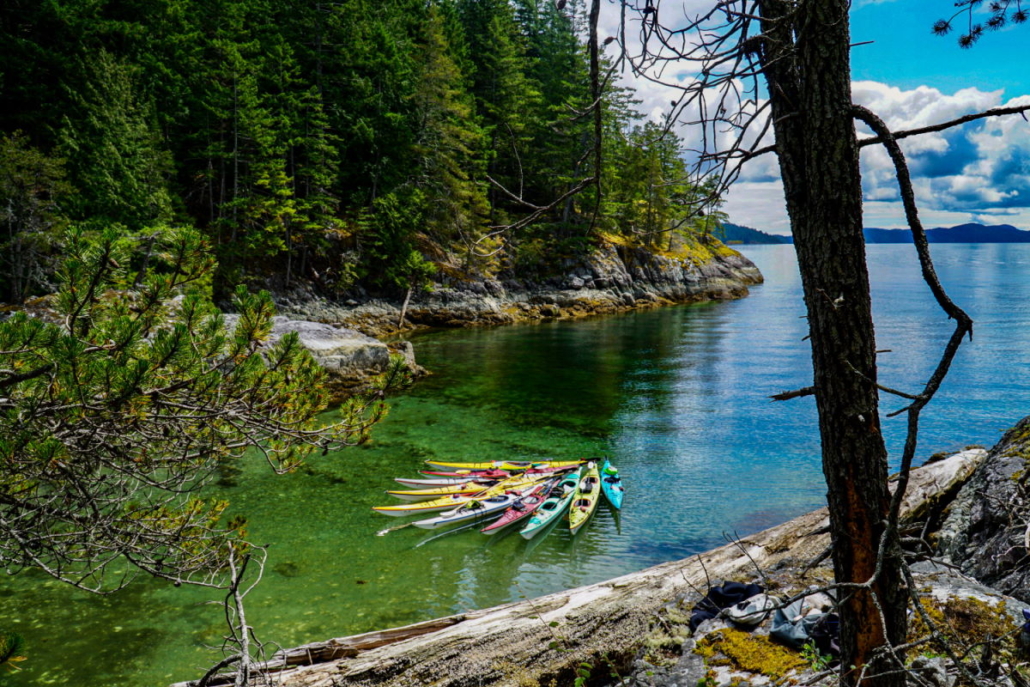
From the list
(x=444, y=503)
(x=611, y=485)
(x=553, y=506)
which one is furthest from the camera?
(x=611, y=485)

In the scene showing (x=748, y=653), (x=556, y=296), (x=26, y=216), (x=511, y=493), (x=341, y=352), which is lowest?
(x=511, y=493)

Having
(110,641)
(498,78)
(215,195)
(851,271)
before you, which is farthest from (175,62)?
(851,271)

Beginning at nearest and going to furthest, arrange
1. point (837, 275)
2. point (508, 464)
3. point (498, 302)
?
1. point (837, 275)
2. point (508, 464)
3. point (498, 302)

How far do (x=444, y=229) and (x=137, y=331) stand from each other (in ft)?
114

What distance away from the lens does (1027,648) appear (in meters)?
3.63

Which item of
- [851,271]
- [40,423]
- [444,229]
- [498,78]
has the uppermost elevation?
[498,78]

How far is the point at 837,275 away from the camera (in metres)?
2.64

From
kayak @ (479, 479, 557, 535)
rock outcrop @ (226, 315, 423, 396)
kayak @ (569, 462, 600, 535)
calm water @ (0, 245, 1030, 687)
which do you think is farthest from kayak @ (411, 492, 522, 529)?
rock outcrop @ (226, 315, 423, 396)

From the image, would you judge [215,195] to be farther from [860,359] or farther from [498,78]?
[860,359]

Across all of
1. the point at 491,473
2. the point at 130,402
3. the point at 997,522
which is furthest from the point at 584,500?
the point at 130,402

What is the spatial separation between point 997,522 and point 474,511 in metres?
7.41

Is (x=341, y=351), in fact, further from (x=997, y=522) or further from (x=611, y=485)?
(x=997, y=522)

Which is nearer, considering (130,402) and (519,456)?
(130,402)

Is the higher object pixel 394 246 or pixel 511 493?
pixel 394 246
